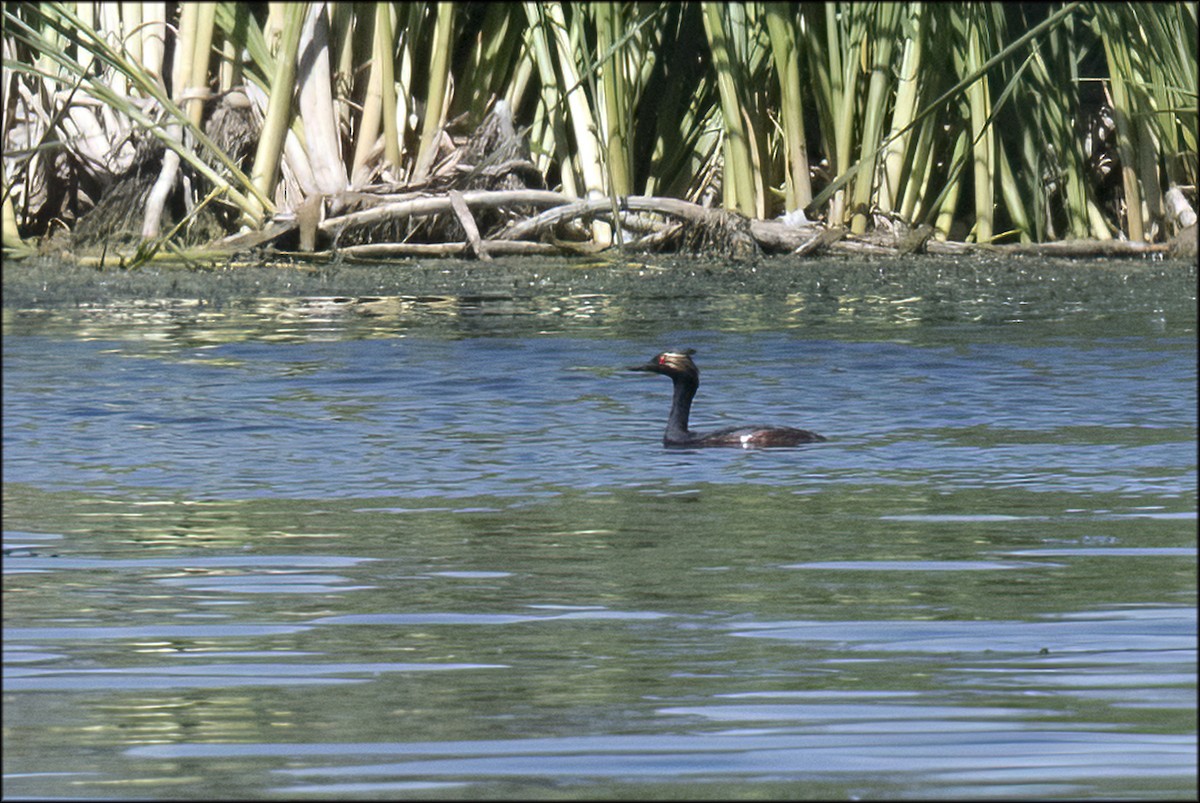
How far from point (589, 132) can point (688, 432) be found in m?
3.87

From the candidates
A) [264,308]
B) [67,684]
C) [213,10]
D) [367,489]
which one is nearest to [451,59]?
[213,10]

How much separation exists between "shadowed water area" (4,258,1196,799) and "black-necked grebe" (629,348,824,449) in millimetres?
92

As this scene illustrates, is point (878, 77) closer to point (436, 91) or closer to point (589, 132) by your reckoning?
point (589, 132)

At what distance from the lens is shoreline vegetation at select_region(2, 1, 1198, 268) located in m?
8.65

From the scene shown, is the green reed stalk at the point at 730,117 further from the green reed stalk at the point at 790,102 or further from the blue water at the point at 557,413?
the blue water at the point at 557,413

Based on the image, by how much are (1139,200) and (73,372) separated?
5.33 m

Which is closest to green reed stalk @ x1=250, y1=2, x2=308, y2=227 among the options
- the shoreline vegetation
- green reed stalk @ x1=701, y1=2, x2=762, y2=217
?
the shoreline vegetation

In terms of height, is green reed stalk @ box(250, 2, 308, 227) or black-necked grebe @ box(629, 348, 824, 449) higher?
green reed stalk @ box(250, 2, 308, 227)

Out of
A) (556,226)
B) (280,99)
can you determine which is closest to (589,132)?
(556,226)

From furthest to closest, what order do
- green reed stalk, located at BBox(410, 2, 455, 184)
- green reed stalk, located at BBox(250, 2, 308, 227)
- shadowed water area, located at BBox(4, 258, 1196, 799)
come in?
green reed stalk, located at BBox(410, 2, 455, 184) < green reed stalk, located at BBox(250, 2, 308, 227) < shadowed water area, located at BBox(4, 258, 1196, 799)

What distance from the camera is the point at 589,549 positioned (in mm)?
3826

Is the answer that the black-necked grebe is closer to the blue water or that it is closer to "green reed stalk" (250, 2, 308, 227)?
the blue water

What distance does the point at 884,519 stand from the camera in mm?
4133

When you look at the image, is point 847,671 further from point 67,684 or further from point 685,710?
point 67,684
